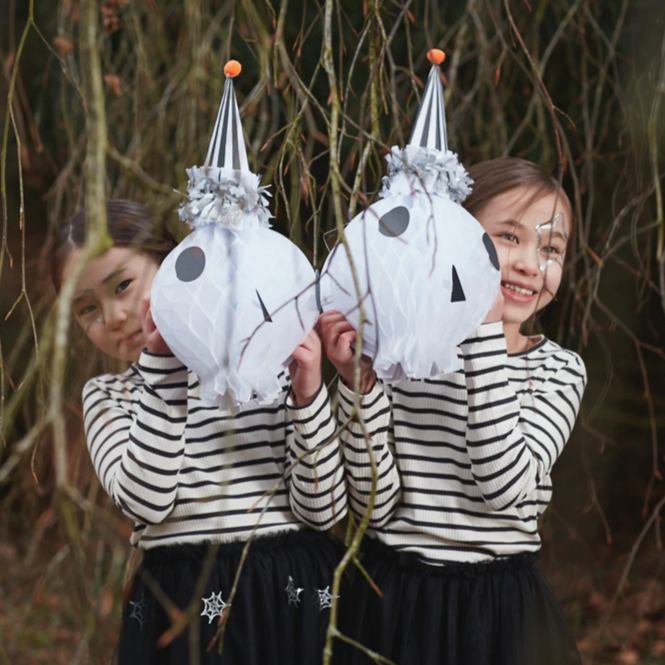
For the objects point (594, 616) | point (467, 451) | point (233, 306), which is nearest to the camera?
point (233, 306)

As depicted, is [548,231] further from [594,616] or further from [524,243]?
[594,616]

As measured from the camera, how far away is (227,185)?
940 millimetres

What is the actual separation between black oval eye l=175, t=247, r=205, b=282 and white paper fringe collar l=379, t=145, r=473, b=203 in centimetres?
23

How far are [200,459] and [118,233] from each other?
0.33 meters

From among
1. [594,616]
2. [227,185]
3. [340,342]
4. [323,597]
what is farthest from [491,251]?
[594,616]

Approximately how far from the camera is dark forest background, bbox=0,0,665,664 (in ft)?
3.77

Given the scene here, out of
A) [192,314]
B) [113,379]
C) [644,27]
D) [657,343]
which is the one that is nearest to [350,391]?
[192,314]

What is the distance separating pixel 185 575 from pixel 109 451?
0.19 metres

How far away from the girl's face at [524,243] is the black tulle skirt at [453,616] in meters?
0.35

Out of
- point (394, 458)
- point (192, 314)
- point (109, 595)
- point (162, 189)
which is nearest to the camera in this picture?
point (162, 189)

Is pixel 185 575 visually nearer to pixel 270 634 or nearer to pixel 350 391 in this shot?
pixel 270 634

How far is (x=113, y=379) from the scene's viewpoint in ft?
4.08

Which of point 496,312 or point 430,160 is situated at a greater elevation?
point 430,160

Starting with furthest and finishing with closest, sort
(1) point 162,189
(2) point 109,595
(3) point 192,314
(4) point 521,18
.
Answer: (4) point 521,18 → (2) point 109,595 → (3) point 192,314 → (1) point 162,189
